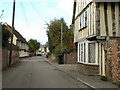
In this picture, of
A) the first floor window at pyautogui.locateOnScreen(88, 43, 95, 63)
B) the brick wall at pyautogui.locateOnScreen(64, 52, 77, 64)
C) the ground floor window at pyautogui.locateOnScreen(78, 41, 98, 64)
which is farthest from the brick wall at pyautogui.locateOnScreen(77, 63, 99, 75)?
the brick wall at pyautogui.locateOnScreen(64, 52, 77, 64)

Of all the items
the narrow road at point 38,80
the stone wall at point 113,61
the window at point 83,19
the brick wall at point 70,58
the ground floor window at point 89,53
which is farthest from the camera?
the brick wall at point 70,58

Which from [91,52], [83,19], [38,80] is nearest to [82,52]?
[91,52]

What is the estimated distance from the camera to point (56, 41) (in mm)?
59281

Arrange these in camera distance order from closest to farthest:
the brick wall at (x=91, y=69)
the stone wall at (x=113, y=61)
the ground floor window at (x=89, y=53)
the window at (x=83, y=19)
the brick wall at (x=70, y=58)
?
1. the stone wall at (x=113, y=61)
2. the brick wall at (x=91, y=69)
3. the ground floor window at (x=89, y=53)
4. the window at (x=83, y=19)
5. the brick wall at (x=70, y=58)

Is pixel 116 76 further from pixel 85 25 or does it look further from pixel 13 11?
pixel 13 11

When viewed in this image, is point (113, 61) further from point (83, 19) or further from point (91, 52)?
point (83, 19)

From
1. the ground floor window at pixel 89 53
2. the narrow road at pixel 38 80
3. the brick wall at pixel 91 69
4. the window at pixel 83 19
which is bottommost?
the narrow road at pixel 38 80

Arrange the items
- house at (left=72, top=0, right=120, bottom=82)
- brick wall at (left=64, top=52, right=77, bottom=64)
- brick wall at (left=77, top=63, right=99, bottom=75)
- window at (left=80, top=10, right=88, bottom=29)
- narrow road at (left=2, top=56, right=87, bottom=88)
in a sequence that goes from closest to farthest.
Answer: narrow road at (left=2, top=56, right=87, bottom=88) → house at (left=72, top=0, right=120, bottom=82) → brick wall at (left=77, top=63, right=99, bottom=75) → window at (left=80, top=10, right=88, bottom=29) → brick wall at (left=64, top=52, right=77, bottom=64)

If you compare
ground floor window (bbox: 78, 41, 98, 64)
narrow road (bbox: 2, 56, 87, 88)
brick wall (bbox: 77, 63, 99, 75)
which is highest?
ground floor window (bbox: 78, 41, 98, 64)

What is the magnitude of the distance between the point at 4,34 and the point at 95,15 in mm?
13110

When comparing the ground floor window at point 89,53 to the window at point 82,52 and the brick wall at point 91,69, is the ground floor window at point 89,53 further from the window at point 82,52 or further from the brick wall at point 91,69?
the brick wall at point 91,69

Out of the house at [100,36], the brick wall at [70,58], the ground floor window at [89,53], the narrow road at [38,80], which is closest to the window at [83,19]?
the house at [100,36]

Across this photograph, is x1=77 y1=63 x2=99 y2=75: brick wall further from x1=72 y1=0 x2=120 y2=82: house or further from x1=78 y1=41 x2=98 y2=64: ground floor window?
x1=78 y1=41 x2=98 y2=64: ground floor window

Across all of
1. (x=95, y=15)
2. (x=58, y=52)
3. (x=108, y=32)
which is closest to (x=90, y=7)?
(x=95, y=15)
